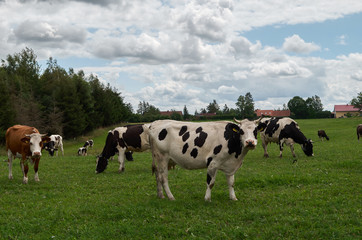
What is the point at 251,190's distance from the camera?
11.7 metres

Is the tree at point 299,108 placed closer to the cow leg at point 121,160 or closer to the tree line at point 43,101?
the tree line at point 43,101

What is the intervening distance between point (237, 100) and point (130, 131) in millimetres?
118610

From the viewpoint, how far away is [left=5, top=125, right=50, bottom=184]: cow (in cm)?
1382

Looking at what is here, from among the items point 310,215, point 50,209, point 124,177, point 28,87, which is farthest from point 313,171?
point 28,87

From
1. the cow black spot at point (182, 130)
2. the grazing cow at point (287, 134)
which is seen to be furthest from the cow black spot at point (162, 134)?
the grazing cow at point (287, 134)

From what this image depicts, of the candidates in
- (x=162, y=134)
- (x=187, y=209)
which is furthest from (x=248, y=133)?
(x=162, y=134)

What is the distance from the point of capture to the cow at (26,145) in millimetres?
13820

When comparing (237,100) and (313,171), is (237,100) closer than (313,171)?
No

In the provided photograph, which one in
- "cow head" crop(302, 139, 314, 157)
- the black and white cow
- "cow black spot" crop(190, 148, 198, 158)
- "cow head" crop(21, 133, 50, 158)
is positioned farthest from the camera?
"cow head" crop(302, 139, 314, 157)

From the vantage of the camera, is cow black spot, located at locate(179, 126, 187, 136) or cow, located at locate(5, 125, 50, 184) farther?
cow, located at locate(5, 125, 50, 184)

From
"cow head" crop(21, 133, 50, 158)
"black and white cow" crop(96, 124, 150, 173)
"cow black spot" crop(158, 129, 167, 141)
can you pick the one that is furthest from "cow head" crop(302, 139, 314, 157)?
"cow head" crop(21, 133, 50, 158)

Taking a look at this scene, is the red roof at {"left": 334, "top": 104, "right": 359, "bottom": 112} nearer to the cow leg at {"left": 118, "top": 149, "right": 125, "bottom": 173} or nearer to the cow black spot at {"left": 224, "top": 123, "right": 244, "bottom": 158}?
the cow leg at {"left": 118, "top": 149, "right": 125, "bottom": 173}

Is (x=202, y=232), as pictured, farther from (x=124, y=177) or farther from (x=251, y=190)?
(x=124, y=177)

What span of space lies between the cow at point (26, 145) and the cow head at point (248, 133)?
8.78 metres
